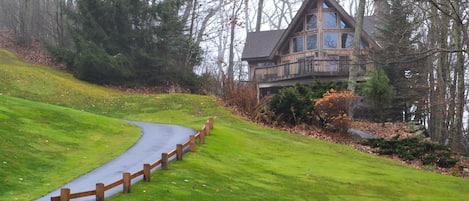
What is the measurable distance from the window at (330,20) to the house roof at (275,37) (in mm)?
844

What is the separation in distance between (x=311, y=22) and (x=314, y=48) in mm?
2019

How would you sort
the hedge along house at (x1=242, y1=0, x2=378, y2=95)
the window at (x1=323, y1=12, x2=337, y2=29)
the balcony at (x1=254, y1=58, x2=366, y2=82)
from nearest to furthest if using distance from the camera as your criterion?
the balcony at (x1=254, y1=58, x2=366, y2=82) → the hedge along house at (x1=242, y1=0, x2=378, y2=95) → the window at (x1=323, y1=12, x2=337, y2=29)

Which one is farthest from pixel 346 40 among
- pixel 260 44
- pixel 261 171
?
pixel 261 171

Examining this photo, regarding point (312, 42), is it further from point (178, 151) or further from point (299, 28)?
point (178, 151)

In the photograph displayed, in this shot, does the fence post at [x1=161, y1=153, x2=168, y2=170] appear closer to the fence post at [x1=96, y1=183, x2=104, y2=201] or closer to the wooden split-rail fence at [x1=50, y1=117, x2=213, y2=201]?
the wooden split-rail fence at [x1=50, y1=117, x2=213, y2=201]

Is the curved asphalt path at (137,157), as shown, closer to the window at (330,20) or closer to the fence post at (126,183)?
the fence post at (126,183)

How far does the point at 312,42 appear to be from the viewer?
136ft

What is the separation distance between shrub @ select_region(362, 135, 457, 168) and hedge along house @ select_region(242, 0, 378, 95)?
12.3 metres

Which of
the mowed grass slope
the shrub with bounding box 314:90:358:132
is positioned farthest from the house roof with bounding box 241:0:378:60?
the mowed grass slope

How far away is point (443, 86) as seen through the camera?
95.7ft

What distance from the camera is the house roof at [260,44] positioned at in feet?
152

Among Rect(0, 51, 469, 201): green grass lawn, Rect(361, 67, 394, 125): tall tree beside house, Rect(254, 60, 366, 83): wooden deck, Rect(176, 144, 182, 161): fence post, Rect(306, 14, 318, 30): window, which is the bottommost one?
Rect(0, 51, 469, 201): green grass lawn

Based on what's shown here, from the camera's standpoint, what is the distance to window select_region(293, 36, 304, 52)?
42219 mm

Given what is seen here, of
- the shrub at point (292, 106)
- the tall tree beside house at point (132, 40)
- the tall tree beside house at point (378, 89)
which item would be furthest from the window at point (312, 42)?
the shrub at point (292, 106)
